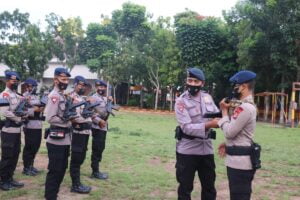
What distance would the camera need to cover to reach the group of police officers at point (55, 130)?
18.0ft

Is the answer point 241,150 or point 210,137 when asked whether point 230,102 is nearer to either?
point 241,150

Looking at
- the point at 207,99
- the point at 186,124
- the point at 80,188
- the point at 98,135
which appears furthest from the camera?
the point at 98,135

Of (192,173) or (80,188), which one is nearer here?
(192,173)

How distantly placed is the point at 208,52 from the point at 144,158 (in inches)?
797

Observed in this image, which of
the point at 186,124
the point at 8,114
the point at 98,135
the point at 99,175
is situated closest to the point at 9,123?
the point at 8,114

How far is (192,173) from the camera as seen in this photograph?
189 inches

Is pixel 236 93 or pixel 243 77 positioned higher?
pixel 243 77

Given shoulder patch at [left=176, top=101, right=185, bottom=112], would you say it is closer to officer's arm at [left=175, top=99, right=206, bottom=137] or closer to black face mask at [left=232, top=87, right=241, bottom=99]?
officer's arm at [left=175, top=99, right=206, bottom=137]

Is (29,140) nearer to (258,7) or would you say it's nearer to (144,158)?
(144,158)

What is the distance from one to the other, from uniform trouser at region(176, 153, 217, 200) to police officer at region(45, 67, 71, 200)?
175 centimetres

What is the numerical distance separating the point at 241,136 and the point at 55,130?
271 cm

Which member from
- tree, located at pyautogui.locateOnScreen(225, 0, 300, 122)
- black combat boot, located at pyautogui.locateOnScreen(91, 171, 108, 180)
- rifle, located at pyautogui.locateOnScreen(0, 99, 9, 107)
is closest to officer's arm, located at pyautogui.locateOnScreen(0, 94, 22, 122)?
rifle, located at pyautogui.locateOnScreen(0, 99, 9, 107)

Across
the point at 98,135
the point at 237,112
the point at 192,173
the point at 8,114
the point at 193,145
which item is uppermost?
the point at 237,112

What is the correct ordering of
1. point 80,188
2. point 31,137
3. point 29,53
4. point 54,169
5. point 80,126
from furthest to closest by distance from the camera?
point 29,53, point 31,137, point 80,188, point 80,126, point 54,169
